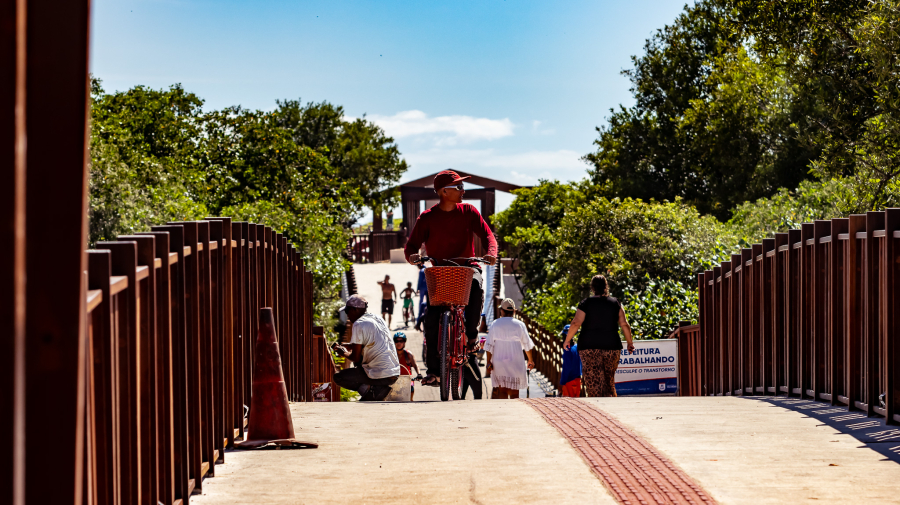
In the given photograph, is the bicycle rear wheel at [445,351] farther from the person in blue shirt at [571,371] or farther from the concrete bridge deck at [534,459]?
the person in blue shirt at [571,371]

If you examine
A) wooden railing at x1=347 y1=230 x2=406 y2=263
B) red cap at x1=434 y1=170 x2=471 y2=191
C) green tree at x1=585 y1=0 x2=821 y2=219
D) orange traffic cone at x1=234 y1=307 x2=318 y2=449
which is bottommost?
orange traffic cone at x1=234 y1=307 x2=318 y2=449

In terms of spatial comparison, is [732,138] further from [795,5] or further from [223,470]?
[223,470]

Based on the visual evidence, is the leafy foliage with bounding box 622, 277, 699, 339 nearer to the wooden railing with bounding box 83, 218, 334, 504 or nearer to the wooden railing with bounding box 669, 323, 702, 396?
the wooden railing with bounding box 669, 323, 702, 396

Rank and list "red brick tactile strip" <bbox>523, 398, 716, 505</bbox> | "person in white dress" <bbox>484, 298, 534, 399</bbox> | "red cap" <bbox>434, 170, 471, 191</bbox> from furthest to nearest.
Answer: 1. "person in white dress" <bbox>484, 298, 534, 399</bbox>
2. "red cap" <bbox>434, 170, 471, 191</bbox>
3. "red brick tactile strip" <bbox>523, 398, 716, 505</bbox>

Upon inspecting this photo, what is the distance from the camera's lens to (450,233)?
8336 mm

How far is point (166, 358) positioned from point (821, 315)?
16.0ft

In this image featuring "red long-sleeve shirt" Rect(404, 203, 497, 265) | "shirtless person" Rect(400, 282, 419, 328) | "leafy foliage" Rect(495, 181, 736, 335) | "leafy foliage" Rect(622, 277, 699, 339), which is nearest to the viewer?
"red long-sleeve shirt" Rect(404, 203, 497, 265)

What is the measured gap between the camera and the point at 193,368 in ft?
13.3

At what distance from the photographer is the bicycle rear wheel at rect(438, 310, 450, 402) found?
27.6 ft

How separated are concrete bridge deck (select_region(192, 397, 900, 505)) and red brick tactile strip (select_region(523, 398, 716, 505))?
66mm

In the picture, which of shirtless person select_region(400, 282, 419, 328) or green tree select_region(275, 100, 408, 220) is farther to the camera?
green tree select_region(275, 100, 408, 220)

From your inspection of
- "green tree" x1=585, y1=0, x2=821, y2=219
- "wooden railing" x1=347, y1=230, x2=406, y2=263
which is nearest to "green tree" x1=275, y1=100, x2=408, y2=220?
"wooden railing" x1=347, y1=230, x2=406, y2=263

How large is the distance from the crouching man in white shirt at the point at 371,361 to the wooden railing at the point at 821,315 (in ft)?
10.7

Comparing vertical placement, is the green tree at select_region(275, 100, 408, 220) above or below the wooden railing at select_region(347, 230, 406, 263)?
above
